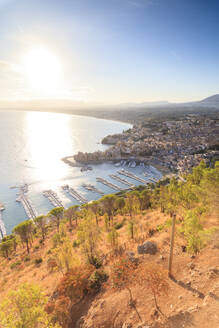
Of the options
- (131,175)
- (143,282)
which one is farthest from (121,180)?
(143,282)

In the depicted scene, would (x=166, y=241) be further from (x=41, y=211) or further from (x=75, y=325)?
(x=41, y=211)

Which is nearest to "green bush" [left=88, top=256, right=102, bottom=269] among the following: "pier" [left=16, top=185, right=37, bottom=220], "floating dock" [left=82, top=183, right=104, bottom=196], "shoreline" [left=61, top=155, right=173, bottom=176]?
"pier" [left=16, top=185, right=37, bottom=220]

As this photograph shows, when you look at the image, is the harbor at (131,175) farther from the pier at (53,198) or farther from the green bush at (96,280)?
the green bush at (96,280)

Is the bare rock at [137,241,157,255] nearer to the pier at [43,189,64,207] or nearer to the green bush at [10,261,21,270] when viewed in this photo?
the green bush at [10,261,21,270]

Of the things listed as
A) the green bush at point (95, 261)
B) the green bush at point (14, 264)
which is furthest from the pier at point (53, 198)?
the green bush at point (95, 261)

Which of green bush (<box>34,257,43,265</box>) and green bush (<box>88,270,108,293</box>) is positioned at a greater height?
green bush (<box>88,270,108,293</box>)

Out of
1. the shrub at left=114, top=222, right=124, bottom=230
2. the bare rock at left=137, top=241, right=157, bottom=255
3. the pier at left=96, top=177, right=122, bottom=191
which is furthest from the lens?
the pier at left=96, top=177, right=122, bottom=191

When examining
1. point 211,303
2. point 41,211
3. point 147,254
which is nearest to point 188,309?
point 211,303
